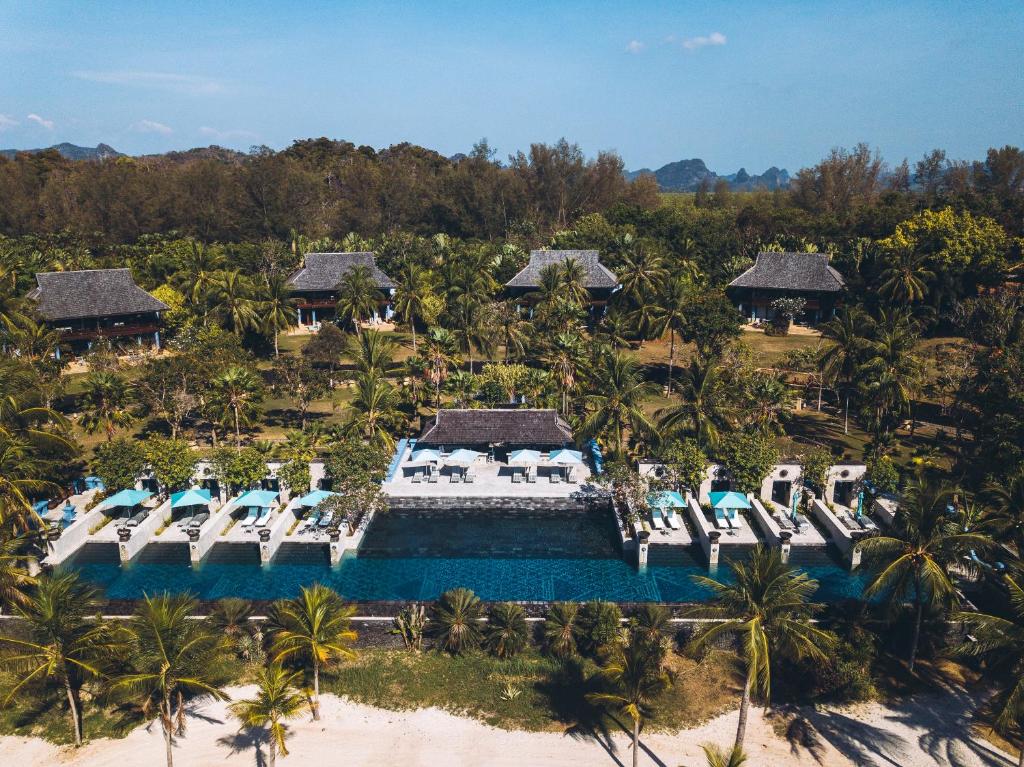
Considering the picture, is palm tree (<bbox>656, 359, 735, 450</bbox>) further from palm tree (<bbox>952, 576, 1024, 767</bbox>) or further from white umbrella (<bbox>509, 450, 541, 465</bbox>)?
palm tree (<bbox>952, 576, 1024, 767</bbox>)

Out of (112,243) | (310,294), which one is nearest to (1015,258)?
(310,294)

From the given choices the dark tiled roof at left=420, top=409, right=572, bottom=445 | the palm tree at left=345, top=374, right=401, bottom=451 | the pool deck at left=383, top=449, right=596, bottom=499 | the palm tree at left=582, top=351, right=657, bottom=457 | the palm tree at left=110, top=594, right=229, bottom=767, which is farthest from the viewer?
the dark tiled roof at left=420, top=409, right=572, bottom=445

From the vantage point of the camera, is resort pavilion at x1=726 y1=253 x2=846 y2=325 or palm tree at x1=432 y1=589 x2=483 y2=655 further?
resort pavilion at x1=726 y1=253 x2=846 y2=325

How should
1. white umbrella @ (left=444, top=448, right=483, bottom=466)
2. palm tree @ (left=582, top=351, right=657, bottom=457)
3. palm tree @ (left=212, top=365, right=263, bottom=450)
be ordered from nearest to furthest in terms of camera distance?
1. palm tree @ (left=582, top=351, right=657, bottom=457)
2. white umbrella @ (left=444, top=448, right=483, bottom=466)
3. palm tree @ (left=212, top=365, right=263, bottom=450)

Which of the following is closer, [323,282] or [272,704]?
[272,704]

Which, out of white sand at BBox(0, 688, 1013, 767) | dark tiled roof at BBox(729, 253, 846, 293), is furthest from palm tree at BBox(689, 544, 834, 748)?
dark tiled roof at BBox(729, 253, 846, 293)

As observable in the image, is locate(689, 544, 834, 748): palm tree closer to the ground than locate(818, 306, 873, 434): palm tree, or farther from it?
closer to the ground

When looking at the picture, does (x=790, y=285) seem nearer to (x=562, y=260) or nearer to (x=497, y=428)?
(x=562, y=260)

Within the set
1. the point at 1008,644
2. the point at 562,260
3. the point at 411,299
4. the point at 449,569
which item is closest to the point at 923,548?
the point at 1008,644
